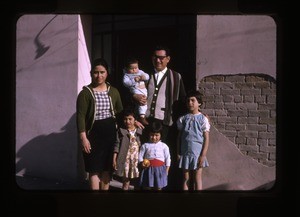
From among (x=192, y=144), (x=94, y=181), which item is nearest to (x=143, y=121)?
(x=192, y=144)

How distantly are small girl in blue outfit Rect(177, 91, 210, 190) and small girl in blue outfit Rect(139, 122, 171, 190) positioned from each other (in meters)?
0.17

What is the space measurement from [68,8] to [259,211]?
2.58 metres

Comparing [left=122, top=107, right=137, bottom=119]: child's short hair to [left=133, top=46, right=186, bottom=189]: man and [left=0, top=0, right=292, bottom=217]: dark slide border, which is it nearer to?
[left=133, top=46, right=186, bottom=189]: man

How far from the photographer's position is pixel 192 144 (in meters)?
4.19

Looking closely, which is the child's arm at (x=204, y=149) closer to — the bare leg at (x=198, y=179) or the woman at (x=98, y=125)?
the bare leg at (x=198, y=179)

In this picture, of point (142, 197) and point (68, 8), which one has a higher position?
point (68, 8)

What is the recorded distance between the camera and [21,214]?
157 inches

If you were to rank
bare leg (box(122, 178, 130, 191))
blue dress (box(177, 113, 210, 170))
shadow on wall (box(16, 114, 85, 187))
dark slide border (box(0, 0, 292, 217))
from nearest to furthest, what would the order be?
dark slide border (box(0, 0, 292, 217))
bare leg (box(122, 178, 130, 191))
blue dress (box(177, 113, 210, 170))
shadow on wall (box(16, 114, 85, 187))

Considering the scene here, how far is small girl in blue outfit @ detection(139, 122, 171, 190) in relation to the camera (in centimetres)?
413

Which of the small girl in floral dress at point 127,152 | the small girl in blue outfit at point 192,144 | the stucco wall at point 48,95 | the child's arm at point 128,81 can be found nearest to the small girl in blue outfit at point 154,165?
the small girl in floral dress at point 127,152

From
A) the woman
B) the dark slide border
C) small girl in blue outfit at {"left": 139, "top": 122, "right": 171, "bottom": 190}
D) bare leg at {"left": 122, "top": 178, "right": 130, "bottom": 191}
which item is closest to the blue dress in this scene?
small girl in blue outfit at {"left": 139, "top": 122, "right": 171, "bottom": 190}
